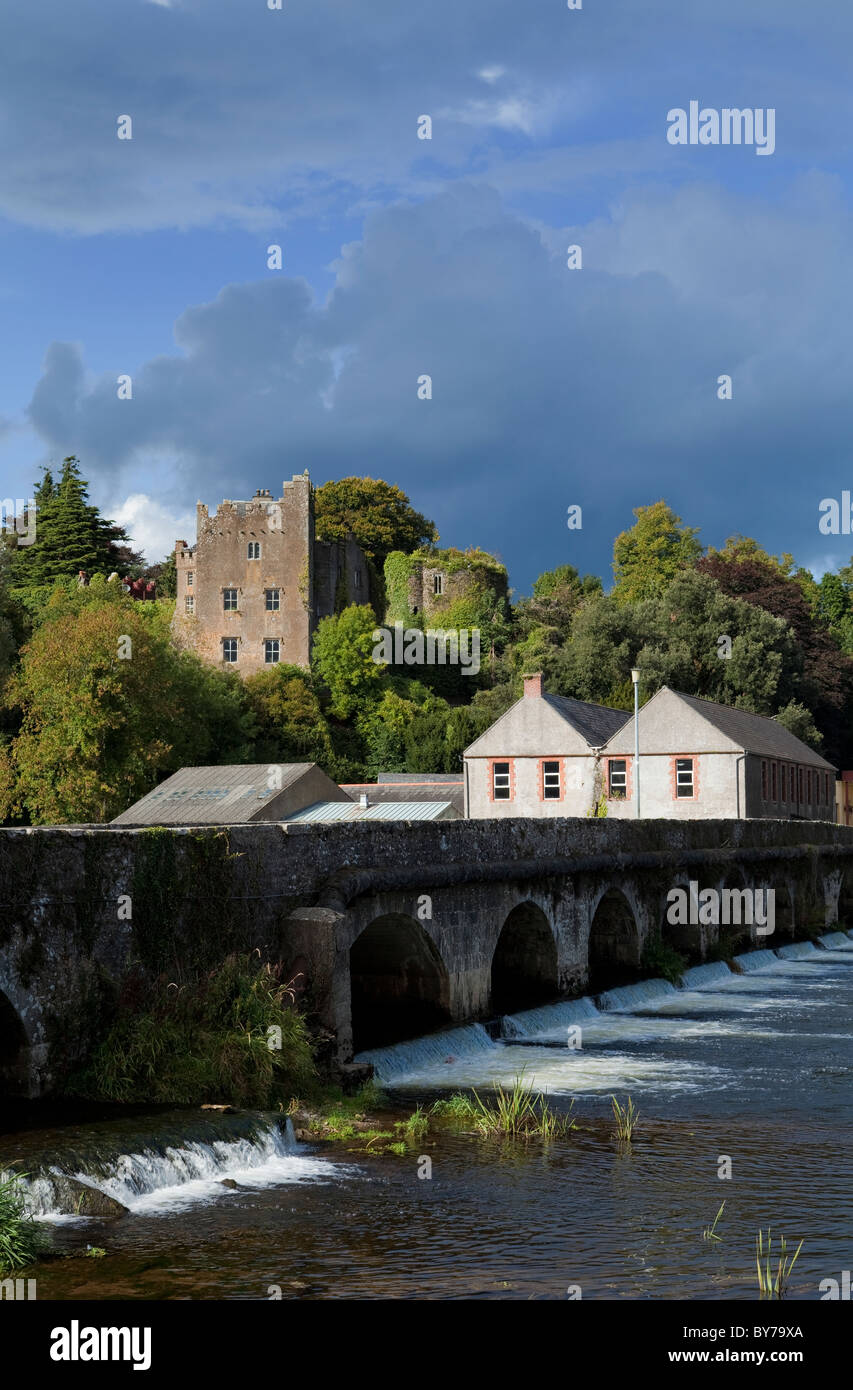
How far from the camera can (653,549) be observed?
9512 centimetres

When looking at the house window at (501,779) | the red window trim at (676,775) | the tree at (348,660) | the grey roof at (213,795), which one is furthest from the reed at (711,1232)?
the tree at (348,660)

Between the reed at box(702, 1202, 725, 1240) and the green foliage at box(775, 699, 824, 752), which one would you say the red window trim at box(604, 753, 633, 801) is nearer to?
the green foliage at box(775, 699, 824, 752)

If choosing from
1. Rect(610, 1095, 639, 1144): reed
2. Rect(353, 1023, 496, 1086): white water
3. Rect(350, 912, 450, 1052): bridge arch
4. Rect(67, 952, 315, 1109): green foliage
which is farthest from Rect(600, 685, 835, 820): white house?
Rect(67, 952, 315, 1109): green foliage

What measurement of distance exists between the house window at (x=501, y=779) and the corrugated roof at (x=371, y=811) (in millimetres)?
2053

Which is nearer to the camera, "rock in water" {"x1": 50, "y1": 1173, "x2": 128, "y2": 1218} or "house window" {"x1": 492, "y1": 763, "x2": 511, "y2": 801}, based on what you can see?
"rock in water" {"x1": 50, "y1": 1173, "x2": 128, "y2": 1218}

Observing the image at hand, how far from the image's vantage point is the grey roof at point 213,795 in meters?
48.3

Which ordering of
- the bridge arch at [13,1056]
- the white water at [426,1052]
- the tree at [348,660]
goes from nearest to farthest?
the bridge arch at [13,1056]
the white water at [426,1052]
the tree at [348,660]

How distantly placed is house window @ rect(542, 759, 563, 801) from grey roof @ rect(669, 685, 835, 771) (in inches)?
193

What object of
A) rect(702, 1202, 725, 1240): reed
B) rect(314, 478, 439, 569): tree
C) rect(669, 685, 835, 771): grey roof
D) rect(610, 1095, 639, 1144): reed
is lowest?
rect(702, 1202, 725, 1240): reed

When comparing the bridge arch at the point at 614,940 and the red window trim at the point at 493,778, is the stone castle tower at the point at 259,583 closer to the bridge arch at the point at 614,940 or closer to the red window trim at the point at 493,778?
the red window trim at the point at 493,778

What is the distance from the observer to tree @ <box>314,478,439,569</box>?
9812cm

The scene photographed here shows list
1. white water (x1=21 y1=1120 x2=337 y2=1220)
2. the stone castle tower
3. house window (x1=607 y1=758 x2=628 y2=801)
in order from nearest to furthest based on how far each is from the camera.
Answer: white water (x1=21 y1=1120 x2=337 y2=1220) → house window (x1=607 y1=758 x2=628 y2=801) → the stone castle tower
